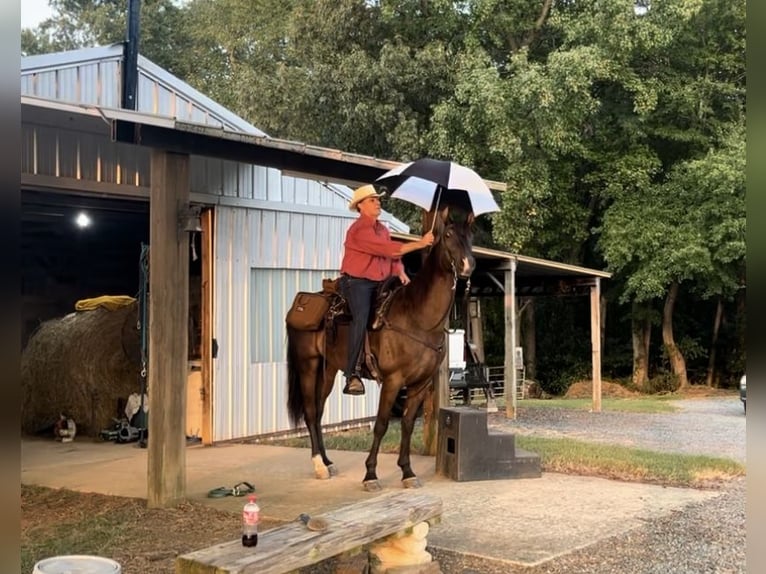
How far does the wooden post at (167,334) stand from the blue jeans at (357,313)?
1.35 metres

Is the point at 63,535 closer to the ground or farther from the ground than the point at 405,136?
closer to the ground

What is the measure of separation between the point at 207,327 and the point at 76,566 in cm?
645

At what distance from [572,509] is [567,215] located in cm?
1491

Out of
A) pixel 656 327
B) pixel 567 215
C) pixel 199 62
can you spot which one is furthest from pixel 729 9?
pixel 199 62

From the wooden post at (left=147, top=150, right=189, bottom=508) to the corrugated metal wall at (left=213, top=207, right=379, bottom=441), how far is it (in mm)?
3156

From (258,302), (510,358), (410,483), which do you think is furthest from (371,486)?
(510,358)

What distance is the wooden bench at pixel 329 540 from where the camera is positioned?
3059 mm

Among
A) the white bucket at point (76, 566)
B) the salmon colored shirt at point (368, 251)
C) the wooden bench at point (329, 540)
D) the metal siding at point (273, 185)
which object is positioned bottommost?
the wooden bench at point (329, 540)

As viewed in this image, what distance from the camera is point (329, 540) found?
3459 millimetres

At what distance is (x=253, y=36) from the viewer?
80.1 feet

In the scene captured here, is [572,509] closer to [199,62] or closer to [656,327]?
[656,327]

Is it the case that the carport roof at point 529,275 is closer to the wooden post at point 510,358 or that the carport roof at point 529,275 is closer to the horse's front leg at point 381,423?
the wooden post at point 510,358

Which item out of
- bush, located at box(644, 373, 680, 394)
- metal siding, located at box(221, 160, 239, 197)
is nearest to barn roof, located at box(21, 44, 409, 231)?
metal siding, located at box(221, 160, 239, 197)

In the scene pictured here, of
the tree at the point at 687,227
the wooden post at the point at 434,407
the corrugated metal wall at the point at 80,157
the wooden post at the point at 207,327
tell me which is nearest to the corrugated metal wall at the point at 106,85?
the corrugated metal wall at the point at 80,157
